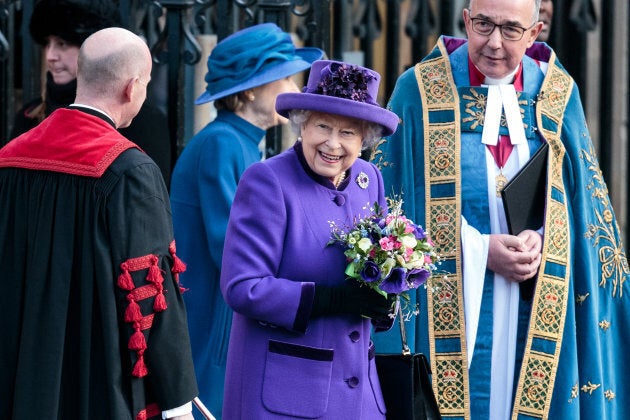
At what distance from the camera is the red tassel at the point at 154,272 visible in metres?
4.00

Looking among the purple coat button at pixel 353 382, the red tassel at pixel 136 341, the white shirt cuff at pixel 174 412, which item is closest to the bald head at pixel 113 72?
the red tassel at pixel 136 341

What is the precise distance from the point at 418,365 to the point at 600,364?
1.19m

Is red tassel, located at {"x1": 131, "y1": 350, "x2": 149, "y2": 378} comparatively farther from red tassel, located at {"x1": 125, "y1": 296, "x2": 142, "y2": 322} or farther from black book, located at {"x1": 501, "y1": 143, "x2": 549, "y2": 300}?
black book, located at {"x1": 501, "y1": 143, "x2": 549, "y2": 300}

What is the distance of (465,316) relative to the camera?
520 cm

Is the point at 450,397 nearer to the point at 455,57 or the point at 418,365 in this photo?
the point at 418,365

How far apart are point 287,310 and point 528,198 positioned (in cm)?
137

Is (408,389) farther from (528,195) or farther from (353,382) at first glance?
(528,195)

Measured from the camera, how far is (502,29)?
16.8 feet

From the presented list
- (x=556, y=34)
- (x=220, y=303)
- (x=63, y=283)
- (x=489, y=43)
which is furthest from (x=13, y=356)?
(x=556, y=34)

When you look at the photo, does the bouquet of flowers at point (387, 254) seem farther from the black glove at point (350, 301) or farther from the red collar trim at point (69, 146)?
the red collar trim at point (69, 146)

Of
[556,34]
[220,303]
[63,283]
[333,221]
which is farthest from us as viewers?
[556,34]

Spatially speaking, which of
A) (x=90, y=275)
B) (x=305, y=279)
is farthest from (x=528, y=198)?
(x=90, y=275)

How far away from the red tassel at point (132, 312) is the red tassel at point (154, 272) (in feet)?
0.26

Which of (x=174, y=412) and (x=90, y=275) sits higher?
(x=90, y=275)
